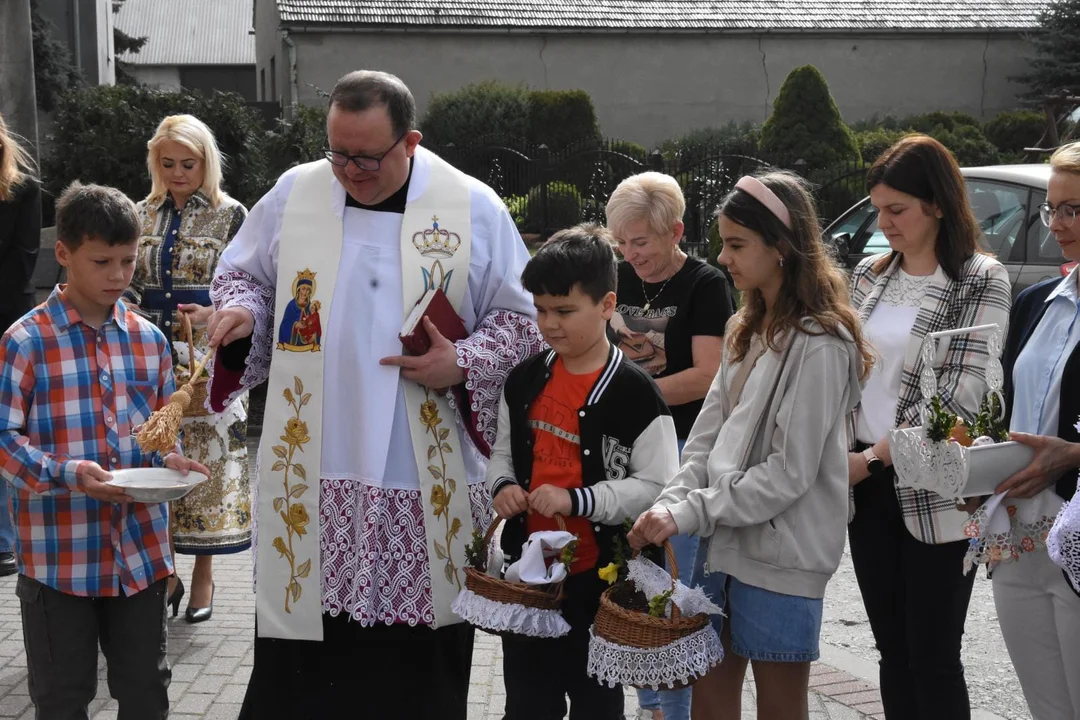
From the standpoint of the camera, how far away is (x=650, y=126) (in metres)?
31.7

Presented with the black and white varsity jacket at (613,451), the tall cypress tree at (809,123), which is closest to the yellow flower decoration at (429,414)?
the black and white varsity jacket at (613,451)

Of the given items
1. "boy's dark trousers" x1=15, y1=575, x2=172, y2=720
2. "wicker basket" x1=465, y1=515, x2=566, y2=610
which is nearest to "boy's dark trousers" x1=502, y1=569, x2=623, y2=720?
"wicker basket" x1=465, y1=515, x2=566, y2=610

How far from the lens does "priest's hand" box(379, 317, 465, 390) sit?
349 cm

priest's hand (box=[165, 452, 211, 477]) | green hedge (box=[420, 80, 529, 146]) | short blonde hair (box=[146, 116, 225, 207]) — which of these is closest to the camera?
priest's hand (box=[165, 452, 211, 477])

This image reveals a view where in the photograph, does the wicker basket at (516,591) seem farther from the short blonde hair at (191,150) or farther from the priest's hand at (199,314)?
the short blonde hair at (191,150)

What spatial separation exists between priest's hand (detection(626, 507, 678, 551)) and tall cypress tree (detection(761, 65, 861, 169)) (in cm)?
2007

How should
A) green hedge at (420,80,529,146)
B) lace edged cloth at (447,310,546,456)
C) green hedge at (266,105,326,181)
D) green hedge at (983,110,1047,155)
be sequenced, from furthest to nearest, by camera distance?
green hedge at (983,110,1047,155) → green hedge at (420,80,529,146) → green hedge at (266,105,326,181) → lace edged cloth at (447,310,546,456)

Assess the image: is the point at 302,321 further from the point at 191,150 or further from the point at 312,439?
the point at 191,150

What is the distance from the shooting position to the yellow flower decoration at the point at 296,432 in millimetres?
3613

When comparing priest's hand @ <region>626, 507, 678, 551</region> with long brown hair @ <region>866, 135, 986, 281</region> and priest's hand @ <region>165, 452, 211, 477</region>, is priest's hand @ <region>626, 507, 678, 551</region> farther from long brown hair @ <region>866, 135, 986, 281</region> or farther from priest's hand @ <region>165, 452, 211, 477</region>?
priest's hand @ <region>165, 452, 211, 477</region>

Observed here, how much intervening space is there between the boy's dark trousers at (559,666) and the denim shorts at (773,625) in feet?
1.24

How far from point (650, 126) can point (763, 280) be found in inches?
1145

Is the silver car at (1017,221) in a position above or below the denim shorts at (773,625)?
above

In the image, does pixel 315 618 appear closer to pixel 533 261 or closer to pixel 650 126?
pixel 533 261
